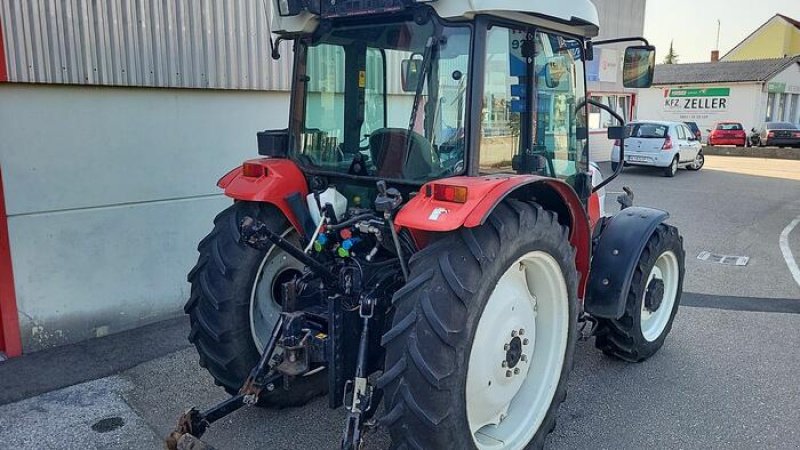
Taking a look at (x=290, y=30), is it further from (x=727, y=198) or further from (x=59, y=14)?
(x=727, y=198)

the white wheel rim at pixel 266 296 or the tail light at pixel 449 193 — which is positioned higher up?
the tail light at pixel 449 193

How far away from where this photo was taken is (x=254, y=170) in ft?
11.6

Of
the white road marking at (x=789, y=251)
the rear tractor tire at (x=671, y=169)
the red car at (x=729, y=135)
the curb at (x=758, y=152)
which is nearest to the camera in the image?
the white road marking at (x=789, y=251)

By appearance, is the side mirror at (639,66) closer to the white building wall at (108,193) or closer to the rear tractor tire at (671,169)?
the white building wall at (108,193)

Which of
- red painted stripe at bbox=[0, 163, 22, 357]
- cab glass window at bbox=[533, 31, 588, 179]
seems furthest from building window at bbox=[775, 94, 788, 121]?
red painted stripe at bbox=[0, 163, 22, 357]

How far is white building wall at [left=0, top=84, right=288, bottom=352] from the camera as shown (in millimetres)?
4496

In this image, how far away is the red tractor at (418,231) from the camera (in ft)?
8.46

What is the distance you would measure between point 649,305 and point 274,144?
293cm

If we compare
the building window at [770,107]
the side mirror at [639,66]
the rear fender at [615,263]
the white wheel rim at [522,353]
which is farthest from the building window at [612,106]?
the building window at [770,107]

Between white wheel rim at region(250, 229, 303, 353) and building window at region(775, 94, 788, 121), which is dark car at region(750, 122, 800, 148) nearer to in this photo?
building window at region(775, 94, 788, 121)

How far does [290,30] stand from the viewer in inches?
134

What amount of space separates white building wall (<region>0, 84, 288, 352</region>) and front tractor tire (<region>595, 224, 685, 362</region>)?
3.59 meters

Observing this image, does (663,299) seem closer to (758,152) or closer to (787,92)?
(758,152)

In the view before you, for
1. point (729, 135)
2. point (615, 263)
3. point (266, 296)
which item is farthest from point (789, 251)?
point (729, 135)
